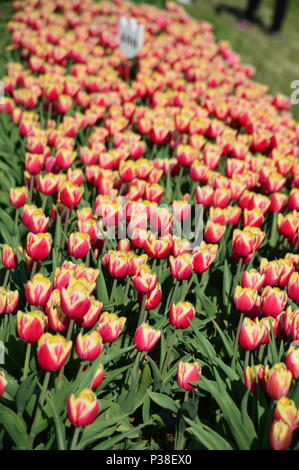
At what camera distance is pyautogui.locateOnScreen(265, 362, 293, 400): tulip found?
6.17 feet

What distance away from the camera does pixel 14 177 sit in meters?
3.95

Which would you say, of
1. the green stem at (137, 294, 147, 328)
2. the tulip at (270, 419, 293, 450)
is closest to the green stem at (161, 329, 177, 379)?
the green stem at (137, 294, 147, 328)

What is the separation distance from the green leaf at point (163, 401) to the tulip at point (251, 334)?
1.27ft

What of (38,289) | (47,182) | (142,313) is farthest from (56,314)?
(47,182)

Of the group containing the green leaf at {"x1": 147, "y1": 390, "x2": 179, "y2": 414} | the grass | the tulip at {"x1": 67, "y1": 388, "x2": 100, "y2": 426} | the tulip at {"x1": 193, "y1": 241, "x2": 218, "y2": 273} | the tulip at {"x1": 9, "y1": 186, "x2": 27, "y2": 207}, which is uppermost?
the tulip at {"x1": 67, "y1": 388, "x2": 100, "y2": 426}

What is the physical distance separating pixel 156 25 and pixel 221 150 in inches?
181

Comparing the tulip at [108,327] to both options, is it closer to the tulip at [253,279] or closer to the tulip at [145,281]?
the tulip at [145,281]

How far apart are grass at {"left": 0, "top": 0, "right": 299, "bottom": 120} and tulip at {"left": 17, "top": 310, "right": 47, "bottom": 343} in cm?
509

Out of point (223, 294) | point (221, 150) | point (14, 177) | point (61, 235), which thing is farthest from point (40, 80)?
point (223, 294)

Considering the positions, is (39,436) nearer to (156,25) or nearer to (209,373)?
(209,373)

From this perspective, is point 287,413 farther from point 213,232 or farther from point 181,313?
point 213,232

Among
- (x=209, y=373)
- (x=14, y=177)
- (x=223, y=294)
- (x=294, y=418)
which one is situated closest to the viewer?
(x=294, y=418)

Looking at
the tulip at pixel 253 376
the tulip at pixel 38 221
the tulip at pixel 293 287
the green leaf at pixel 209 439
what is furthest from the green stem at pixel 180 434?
the tulip at pixel 38 221

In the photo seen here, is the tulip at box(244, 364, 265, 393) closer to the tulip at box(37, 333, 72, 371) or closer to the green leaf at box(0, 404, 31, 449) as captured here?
the tulip at box(37, 333, 72, 371)
